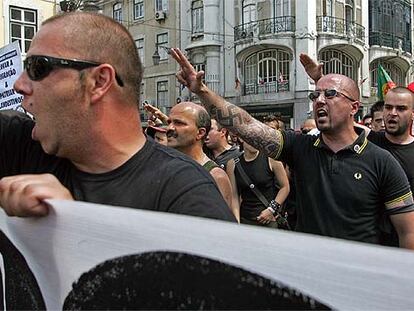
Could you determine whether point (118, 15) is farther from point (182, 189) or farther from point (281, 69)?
point (182, 189)

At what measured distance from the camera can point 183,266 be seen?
3.47 feet

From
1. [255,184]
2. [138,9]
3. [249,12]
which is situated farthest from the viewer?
[138,9]

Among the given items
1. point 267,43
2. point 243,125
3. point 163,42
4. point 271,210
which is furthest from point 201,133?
point 163,42

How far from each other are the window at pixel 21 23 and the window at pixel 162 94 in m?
14.0

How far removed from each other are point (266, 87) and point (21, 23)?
46.5 ft

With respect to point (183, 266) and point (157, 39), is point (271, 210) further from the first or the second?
point (157, 39)

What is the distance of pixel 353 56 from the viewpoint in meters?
A: 32.6

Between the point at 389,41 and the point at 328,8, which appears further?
the point at 389,41

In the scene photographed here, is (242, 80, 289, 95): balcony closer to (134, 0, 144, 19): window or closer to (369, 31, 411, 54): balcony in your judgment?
(369, 31, 411, 54): balcony

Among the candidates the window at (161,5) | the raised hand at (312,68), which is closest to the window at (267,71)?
the window at (161,5)

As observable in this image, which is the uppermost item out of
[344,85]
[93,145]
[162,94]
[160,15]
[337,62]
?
[160,15]

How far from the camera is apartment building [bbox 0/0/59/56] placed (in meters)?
20.1

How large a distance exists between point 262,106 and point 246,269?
97.7ft

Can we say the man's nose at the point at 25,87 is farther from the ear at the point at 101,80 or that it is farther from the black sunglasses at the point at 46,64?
the ear at the point at 101,80
